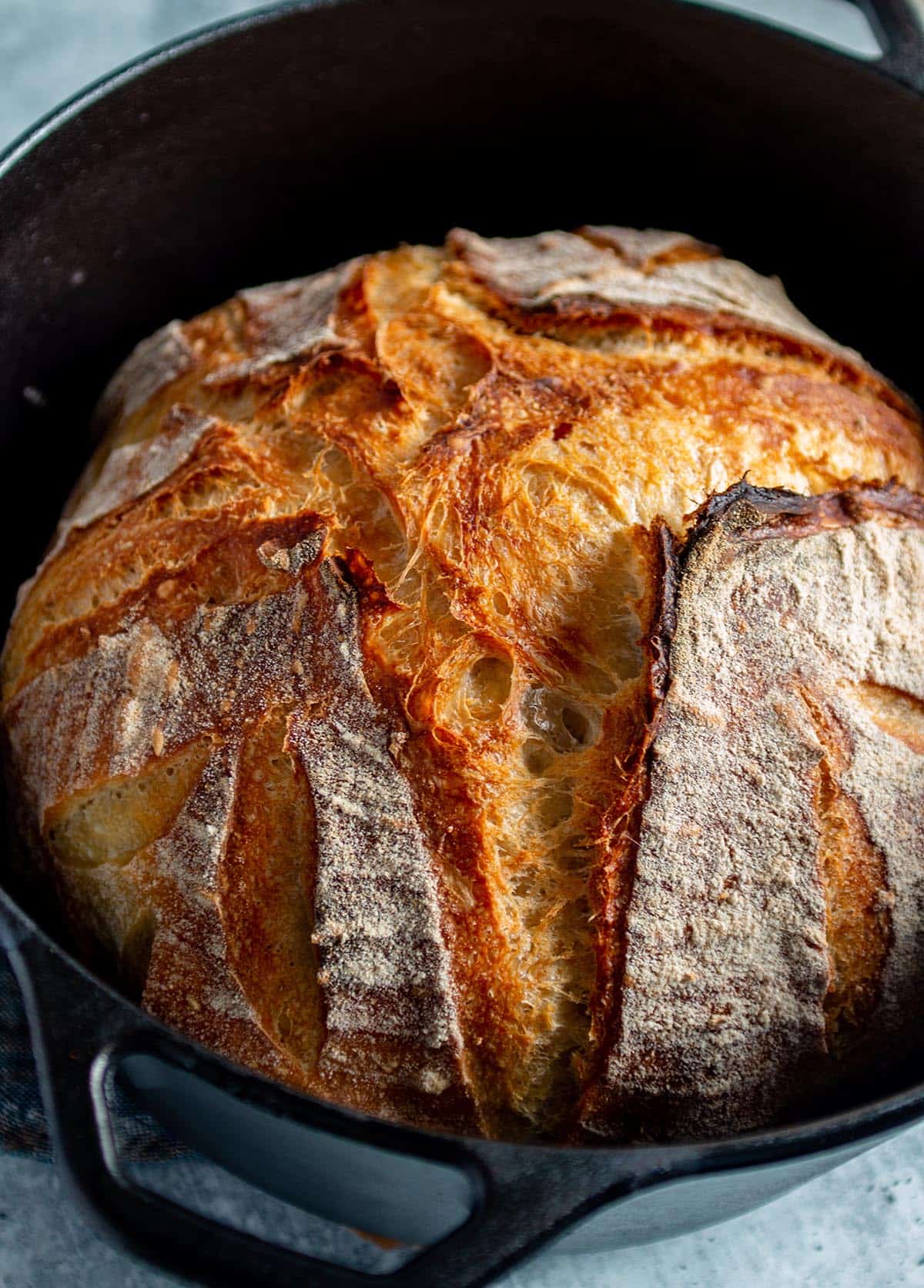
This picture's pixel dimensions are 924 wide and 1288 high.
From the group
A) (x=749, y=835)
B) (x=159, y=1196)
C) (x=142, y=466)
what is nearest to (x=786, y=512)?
(x=749, y=835)

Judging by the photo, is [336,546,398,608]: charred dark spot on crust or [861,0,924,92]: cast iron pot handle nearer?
[336,546,398,608]: charred dark spot on crust

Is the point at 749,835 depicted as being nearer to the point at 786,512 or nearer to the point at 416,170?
the point at 786,512

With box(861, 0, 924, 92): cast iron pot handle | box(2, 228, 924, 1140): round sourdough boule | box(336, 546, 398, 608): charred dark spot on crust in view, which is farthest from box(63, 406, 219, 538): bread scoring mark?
box(861, 0, 924, 92): cast iron pot handle

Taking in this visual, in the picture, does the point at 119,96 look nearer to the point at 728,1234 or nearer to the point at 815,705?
the point at 815,705

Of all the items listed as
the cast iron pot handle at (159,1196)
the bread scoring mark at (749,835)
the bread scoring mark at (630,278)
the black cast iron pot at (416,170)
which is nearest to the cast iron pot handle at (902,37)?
the black cast iron pot at (416,170)

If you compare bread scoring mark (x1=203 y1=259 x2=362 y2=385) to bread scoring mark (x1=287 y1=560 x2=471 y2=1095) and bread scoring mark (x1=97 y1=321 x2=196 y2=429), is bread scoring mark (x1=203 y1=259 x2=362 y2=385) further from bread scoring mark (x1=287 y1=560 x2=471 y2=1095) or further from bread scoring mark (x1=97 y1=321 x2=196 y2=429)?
bread scoring mark (x1=287 y1=560 x2=471 y2=1095)

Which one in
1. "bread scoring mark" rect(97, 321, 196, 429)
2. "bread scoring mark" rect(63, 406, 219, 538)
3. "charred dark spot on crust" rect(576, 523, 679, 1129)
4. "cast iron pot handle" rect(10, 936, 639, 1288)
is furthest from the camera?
"bread scoring mark" rect(97, 321, 196, 429)

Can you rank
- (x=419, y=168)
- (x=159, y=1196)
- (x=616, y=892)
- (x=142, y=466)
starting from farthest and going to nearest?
(x=419, y=168) → (x=142, y=466) → (x=616, y=892) → (x=159, y=1196)
